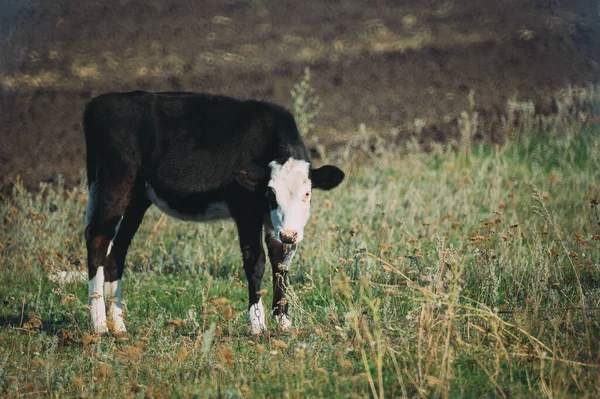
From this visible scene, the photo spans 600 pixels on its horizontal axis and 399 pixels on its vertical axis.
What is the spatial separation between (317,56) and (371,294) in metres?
12.6

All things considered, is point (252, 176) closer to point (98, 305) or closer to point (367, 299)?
point (98, 305)

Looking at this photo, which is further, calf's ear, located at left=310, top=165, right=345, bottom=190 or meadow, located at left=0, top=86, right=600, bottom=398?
calf's ear, located at left=310, top=165, right=345, bottom=190

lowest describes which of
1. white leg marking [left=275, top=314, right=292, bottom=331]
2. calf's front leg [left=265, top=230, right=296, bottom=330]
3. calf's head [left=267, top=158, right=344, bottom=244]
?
white leg marking [left=275, top=314, right=292, bottom=331]

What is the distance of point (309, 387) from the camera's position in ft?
16.5

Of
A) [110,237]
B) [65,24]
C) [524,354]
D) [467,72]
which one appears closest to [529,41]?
[467,72]

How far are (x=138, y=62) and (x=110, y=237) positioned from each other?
1081 cm

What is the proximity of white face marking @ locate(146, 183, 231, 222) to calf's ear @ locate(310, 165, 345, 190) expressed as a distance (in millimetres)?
853

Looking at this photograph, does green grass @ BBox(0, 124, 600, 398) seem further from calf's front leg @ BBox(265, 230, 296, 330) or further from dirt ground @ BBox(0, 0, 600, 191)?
dirt ground @ BBox(0, 0, 600, 191)

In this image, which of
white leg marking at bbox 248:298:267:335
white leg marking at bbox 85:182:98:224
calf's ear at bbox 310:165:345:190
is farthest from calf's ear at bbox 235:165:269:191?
white leg marking at bbox 85:182:98:224

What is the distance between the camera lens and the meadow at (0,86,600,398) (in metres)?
5.06

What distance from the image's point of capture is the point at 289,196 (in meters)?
7.35

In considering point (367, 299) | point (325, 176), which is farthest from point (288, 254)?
point (367, 299)

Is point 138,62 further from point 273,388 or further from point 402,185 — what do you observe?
point 273,388

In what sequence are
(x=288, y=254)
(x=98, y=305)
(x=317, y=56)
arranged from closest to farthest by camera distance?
(x=98, y=305)
(x=288, y=254)
(x=317, y=56)
